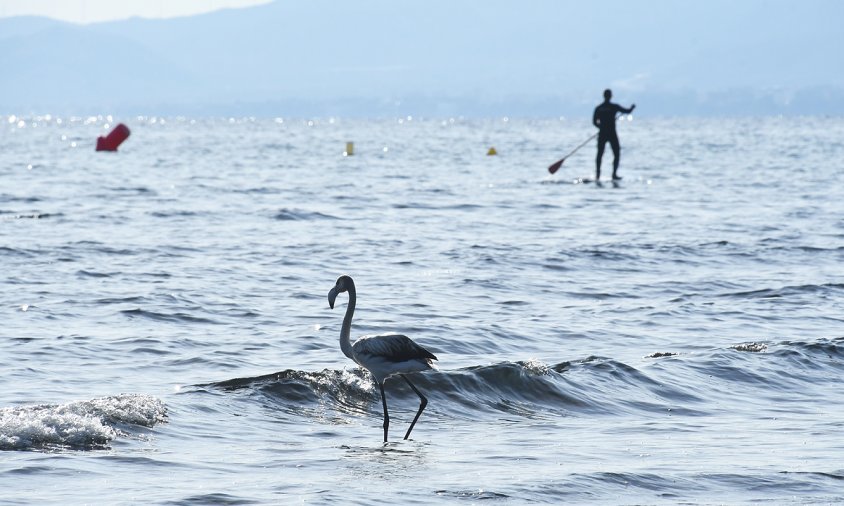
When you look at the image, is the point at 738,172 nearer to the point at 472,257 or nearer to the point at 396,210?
the point at 396,210

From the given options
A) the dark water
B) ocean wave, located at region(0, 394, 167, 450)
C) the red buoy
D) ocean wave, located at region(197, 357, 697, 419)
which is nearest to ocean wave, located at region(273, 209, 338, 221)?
the dark water

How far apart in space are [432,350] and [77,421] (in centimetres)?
474

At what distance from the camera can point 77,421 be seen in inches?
380

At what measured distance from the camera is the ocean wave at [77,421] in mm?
9352

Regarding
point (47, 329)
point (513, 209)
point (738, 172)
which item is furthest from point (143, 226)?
point (738, 172)

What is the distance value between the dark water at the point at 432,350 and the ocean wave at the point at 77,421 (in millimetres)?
23

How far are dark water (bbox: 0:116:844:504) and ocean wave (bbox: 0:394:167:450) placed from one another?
0.02 m

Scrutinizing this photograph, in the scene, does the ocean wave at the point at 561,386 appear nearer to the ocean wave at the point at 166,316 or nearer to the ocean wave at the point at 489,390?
the ocean wave at the point at 489,390

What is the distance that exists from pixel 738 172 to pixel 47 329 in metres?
35.6

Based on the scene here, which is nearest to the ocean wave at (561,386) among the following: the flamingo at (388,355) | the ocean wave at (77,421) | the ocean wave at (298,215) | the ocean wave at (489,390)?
the ocean wave at (489,390)

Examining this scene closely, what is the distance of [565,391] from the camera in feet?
39.3

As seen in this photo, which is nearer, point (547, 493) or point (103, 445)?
point (547, 493)

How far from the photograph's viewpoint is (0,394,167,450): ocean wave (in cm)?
935

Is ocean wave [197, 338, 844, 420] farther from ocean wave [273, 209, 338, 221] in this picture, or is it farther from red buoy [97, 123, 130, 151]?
red buoy [97, 123, 130, 151]
